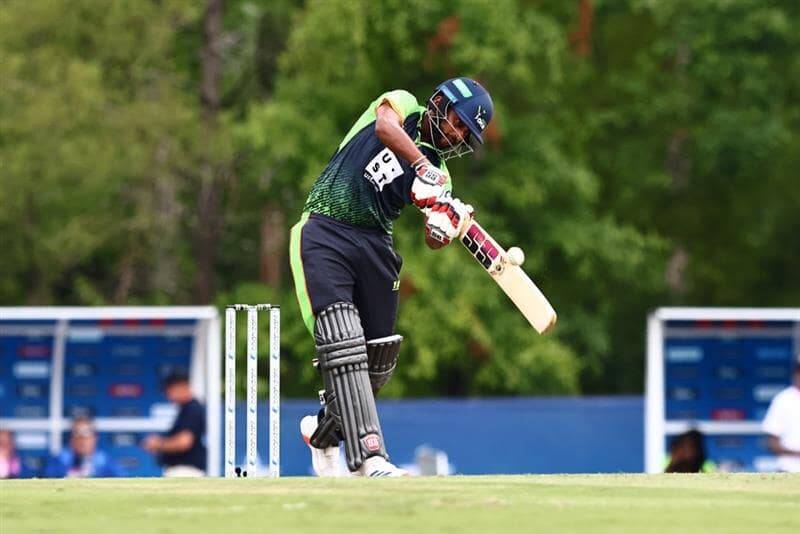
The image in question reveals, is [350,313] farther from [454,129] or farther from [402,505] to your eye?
[402,505]

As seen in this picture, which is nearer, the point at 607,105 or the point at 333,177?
the point at 333,177

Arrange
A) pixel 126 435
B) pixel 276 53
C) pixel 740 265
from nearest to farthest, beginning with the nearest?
pixel 126 435 < pixel 276 53 < pixel 740 265

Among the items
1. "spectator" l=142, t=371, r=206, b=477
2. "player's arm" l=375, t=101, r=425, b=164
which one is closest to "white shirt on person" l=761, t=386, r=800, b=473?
"spectator" l=142, t=371, r=206, b=477

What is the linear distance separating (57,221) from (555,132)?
26.3 ft

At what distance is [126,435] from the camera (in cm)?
1841

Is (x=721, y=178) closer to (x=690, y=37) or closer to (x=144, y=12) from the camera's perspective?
(x=690, y=37)

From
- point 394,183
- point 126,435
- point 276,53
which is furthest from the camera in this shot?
→ point 276,53

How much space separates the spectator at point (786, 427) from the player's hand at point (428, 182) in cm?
665

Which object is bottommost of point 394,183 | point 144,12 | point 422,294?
point 394,183

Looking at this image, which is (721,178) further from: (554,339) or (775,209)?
(554,339)

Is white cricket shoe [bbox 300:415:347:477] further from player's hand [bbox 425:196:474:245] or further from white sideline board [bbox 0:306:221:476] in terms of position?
white sideline board [bbox 0:306:221:476]

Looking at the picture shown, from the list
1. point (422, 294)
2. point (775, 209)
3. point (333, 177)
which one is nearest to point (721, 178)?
point (775, 209)

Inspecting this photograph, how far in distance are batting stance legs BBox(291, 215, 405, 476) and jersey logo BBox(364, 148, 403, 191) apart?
0.83 feet

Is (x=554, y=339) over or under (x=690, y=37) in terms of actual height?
under
